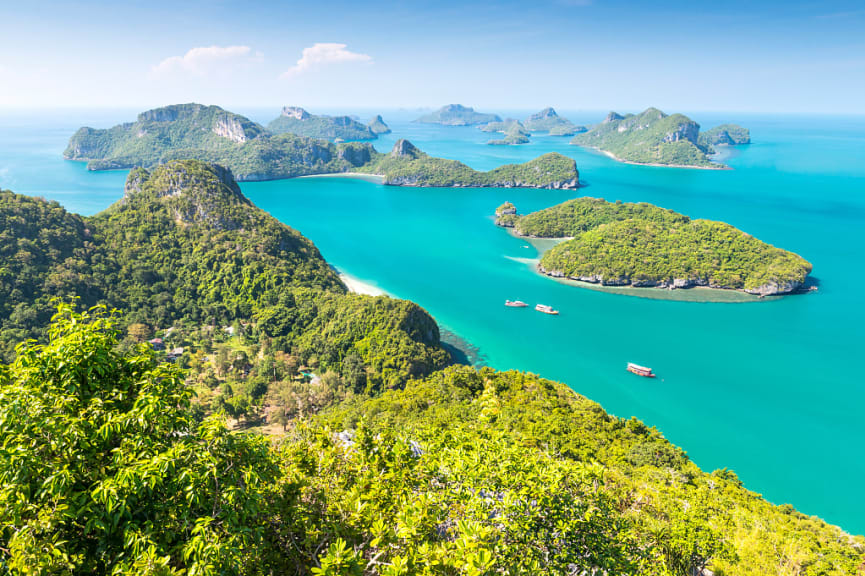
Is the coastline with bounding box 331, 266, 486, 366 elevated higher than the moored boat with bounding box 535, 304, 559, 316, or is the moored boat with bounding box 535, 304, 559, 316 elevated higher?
the moored boat with bounding box 535, 304, 559, 316

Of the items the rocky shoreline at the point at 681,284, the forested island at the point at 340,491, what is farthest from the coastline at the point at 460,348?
the rocky shoreline at the point at 681,284

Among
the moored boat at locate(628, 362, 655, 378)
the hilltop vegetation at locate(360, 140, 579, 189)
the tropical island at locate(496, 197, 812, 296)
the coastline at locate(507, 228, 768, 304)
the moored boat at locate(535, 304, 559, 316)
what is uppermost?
the hilltop vegetation at locate(360, 140, 579, 189)

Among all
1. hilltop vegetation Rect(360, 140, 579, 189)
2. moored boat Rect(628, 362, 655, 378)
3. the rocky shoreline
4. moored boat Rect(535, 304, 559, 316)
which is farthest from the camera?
hilltop vegetation Rect(360, 140, 579, 189)

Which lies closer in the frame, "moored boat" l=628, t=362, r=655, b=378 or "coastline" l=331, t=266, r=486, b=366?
"moored boat" l=628, t=362, r=655, b=378

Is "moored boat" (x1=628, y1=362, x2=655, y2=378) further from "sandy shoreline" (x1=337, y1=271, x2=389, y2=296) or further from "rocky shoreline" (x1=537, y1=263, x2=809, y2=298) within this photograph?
"sandy shoreline" (x1=337, y1=271, x2=389, y2=296)

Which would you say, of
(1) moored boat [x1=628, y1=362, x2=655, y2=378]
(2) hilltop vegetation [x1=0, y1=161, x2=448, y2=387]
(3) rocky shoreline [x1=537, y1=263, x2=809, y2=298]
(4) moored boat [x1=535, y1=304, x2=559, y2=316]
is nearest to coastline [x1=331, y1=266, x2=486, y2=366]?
(2) hilltop vegetation [x1=0, y1=161, x2=448, y2=387]

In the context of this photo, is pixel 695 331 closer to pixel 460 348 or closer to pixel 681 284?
pixel 681 284
